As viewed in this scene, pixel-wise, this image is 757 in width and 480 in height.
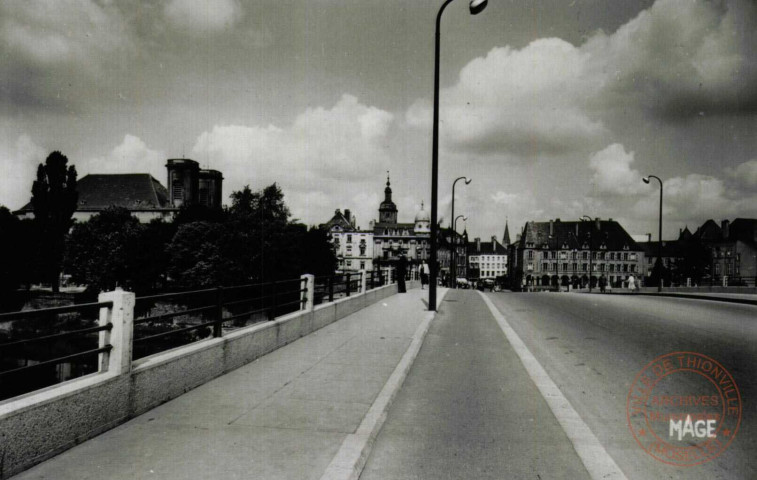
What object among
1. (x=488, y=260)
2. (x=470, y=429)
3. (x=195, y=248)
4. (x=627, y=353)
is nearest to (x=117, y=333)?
(x=470, y=429)

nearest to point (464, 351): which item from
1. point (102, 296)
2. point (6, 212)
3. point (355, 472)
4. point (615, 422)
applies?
point (615, 422)

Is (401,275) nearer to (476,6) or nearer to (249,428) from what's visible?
(476,6)

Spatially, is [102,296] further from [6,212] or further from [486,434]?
[6,212]

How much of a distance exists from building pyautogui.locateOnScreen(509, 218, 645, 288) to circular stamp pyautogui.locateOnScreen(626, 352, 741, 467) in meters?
114

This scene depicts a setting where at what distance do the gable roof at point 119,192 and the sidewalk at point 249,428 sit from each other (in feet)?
384

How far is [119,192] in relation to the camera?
11419 cm

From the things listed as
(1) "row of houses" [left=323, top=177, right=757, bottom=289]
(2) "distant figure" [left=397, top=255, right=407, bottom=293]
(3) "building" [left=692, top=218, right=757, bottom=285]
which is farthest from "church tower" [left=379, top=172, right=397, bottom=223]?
(2) "distant figure" [left=397, top=255, right=407, bottom=293]

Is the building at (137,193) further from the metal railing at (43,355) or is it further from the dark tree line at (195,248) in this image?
the metal railing at (43,355)

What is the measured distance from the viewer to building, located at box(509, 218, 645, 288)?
4648 inches

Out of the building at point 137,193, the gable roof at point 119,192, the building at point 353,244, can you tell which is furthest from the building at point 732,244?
the gable roof at point 119,192

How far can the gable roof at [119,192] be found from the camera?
111875mm

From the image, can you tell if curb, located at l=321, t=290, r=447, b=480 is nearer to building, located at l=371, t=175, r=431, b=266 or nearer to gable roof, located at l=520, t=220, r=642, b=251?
gable roof, located at l=520, t=220, r=642, b=251

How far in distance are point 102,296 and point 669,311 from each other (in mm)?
16385

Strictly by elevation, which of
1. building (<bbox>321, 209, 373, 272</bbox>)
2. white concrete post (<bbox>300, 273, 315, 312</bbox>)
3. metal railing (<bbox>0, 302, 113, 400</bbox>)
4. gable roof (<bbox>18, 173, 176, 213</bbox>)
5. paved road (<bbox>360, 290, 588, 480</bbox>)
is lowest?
metal railing (<bbox>0, 302, 113, 400</bbox>)
